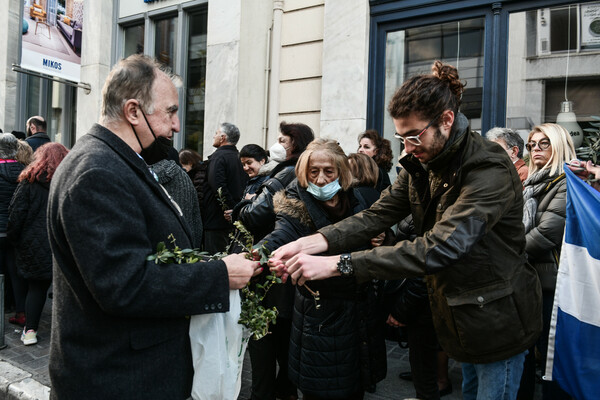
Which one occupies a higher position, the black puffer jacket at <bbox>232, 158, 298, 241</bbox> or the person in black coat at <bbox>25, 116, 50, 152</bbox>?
the person in black coat at <bbox>25, 116, 50, 152</bbox>

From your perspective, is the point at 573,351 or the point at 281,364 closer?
the point at 573,351

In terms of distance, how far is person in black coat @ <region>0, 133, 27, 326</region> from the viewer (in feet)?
18.9

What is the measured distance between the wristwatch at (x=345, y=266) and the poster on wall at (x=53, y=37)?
31.0 feet

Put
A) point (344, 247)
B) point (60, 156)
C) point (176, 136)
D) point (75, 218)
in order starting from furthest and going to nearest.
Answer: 1. point (176, 136)
2. point (60, 156)
3. point (344, 247)
4. point (75, 218)

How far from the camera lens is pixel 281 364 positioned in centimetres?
377

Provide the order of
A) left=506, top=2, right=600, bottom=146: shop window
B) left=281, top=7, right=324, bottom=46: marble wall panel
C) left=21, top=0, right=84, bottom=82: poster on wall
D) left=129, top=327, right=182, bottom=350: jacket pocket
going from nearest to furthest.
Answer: left=129, top=327, right=182, bottom=350: jacket pocket → left=506, top=2, right=600, bottom=146: shop window → left=281, top=7, right=324, bottom=46: marble wall panel → left=21, top=0, right=84, bottom=82: poster on wall

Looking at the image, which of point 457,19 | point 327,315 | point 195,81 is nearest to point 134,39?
point 195,81

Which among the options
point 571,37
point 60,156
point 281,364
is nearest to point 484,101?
point 571,37

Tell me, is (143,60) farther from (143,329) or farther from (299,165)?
(299,165)

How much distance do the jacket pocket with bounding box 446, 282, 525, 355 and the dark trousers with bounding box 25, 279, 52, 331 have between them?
4.63 metres

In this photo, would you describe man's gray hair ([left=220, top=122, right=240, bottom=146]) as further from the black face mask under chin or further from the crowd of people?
the black face mask under chin

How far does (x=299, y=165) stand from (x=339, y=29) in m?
4.38

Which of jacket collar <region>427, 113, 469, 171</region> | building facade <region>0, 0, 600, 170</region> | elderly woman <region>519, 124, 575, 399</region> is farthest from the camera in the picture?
building facade <region>0, 0, 600, 170</region>

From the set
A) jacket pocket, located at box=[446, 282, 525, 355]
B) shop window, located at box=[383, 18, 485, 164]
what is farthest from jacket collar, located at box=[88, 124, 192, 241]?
shop window, located at box=[383, 18, 485, 164]
